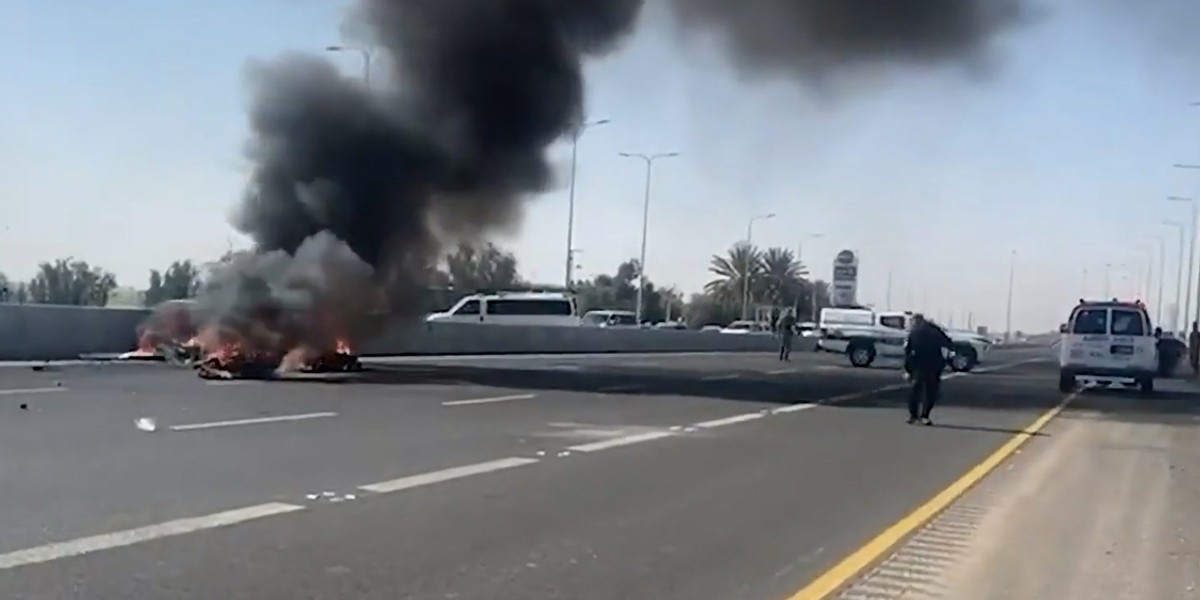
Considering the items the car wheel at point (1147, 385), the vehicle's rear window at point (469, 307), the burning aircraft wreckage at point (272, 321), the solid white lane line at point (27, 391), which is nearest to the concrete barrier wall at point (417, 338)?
the burning aircraft wreckage at point (272, 321)

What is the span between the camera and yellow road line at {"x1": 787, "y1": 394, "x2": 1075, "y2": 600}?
7312mm

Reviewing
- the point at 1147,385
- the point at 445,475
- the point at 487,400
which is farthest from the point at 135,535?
the point at 1147,385

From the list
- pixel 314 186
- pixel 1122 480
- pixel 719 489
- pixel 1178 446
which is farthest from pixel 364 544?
pixel 314 186

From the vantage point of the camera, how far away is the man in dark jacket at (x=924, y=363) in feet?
61.4

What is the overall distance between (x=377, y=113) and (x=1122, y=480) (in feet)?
60.2

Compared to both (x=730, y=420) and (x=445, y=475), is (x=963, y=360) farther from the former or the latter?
(x=445, y=475)

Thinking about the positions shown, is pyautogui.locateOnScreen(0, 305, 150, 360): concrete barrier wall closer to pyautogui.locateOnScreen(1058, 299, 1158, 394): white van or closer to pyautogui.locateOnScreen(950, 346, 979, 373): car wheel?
pyautogui.locateOnScreen(1058, 299, 1158, 394): white van

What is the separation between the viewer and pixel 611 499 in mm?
10266

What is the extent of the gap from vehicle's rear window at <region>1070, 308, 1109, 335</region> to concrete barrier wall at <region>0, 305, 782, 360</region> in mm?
13612

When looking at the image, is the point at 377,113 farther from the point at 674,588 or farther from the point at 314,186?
the point at 674,588

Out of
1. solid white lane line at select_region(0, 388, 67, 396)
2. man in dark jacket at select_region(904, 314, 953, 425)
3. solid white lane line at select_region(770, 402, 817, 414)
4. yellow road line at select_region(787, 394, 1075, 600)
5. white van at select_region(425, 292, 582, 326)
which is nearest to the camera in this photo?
yellow road line at select_region(787, 394, 1075, 600)

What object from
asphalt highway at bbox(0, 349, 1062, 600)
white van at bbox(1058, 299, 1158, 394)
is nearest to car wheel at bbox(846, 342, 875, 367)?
white van at bbox(1058, 299, 1158, 394)

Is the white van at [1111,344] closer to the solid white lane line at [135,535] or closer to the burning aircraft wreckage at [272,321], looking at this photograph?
the burning aircraft wreckage at [272,321]

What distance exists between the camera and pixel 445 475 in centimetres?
1114
